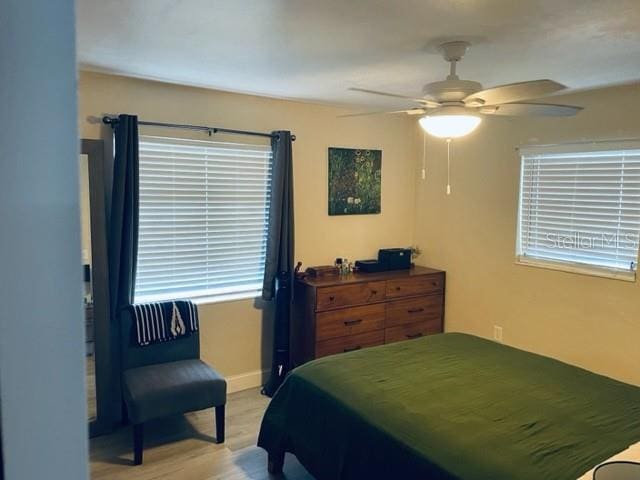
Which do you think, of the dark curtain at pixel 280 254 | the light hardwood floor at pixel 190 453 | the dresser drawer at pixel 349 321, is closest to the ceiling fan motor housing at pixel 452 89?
the dark curtain at pixel 280 254

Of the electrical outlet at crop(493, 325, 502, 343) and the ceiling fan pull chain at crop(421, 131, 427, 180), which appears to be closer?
the electrical outlet at crop(493, 325, 502, 343)

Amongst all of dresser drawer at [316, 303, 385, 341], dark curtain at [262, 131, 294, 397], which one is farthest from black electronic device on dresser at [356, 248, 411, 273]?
dark curtain at [262, 131, 294, 397]

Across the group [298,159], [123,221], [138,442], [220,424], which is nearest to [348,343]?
[220,424]

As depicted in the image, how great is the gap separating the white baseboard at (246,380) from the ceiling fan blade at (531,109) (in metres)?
2.79

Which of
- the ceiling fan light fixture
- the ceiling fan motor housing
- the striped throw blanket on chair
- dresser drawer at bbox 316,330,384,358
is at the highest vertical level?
the ceiling fan motor housing

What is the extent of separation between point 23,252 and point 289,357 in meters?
3.66

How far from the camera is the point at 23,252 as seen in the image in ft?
1.49

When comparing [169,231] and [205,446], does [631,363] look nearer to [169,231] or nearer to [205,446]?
[205,446]

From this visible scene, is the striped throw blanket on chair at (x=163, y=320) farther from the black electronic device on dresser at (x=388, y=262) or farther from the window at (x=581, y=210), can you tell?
the window at (x=581, y=210)

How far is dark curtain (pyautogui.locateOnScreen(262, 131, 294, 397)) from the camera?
3.89 meters

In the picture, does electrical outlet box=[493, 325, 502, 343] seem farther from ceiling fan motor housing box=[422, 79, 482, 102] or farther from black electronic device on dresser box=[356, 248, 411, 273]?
ceiling fan motor housing box=[422, 79, 482, 102]

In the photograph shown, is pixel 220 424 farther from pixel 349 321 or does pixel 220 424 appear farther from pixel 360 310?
pixel 360 310

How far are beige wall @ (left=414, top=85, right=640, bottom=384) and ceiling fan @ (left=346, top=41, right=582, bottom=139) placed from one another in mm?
1387

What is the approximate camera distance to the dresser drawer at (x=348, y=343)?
3867 millimetres
